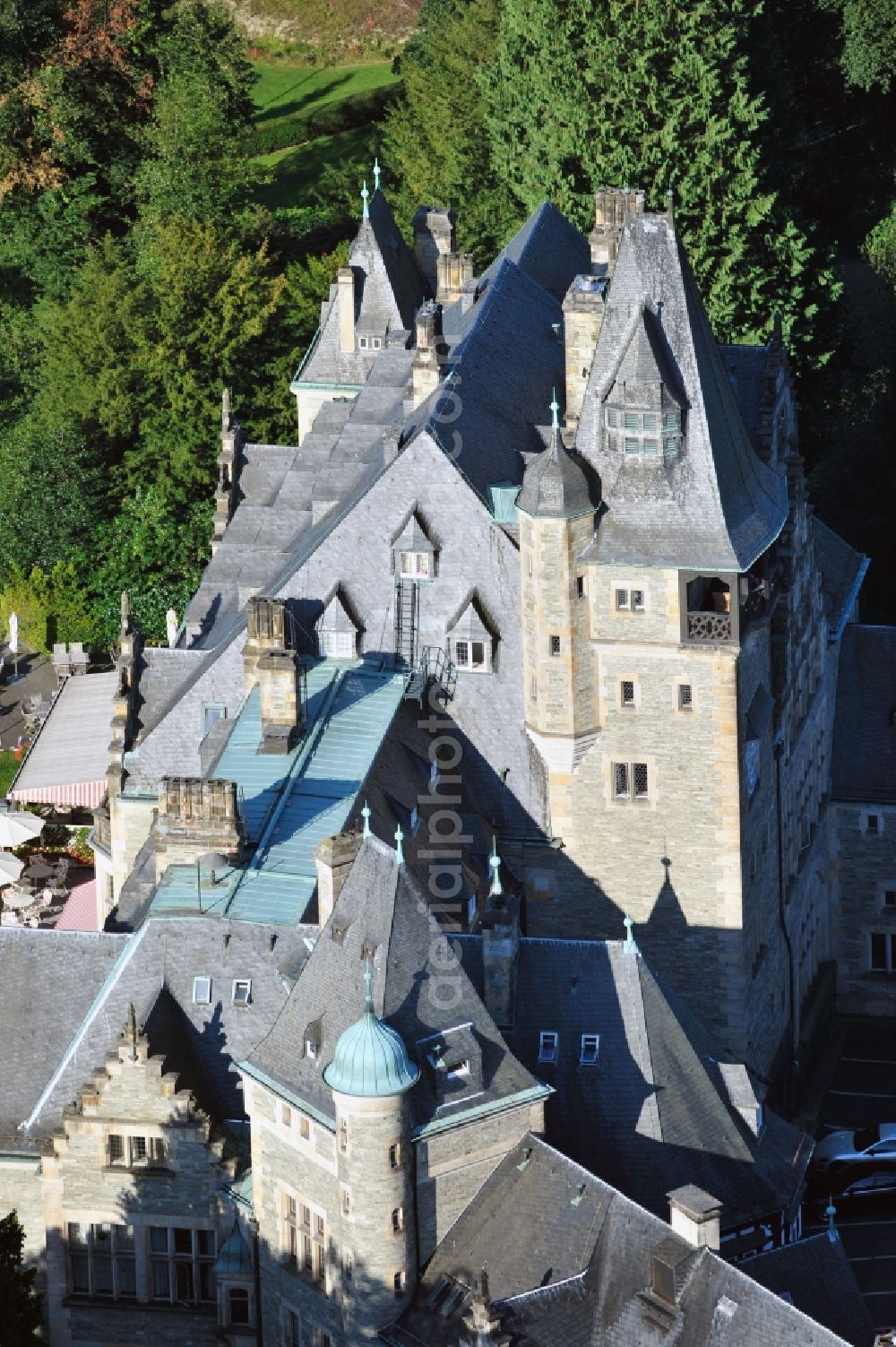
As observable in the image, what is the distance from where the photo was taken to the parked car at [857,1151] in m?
104

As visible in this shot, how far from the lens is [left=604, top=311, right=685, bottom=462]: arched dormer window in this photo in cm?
9869

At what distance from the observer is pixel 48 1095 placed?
298 feet

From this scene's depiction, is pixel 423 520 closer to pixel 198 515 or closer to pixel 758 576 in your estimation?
pixel 758 576

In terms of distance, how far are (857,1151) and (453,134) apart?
210 ft

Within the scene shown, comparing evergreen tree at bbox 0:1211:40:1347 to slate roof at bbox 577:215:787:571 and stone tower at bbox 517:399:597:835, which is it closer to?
stone tower at bbox 517:399:597:835

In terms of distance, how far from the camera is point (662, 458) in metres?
99.8

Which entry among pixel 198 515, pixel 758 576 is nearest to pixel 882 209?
pixel 198 515

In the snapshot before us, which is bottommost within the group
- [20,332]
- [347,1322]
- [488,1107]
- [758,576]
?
[347,1322]

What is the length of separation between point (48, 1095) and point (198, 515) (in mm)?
56574

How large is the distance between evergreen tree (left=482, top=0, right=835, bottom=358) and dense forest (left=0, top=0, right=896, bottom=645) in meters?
0.14

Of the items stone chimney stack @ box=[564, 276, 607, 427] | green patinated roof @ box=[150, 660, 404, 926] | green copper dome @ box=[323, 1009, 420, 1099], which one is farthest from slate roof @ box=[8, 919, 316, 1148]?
stone chimney stack @ box=[564, 276, 607, 427]

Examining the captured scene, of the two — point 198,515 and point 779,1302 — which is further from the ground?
point 198,515

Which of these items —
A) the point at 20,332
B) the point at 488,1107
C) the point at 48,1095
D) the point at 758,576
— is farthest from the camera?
the point at 20,332

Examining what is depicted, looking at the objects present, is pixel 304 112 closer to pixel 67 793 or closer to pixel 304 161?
pixel 304 161
